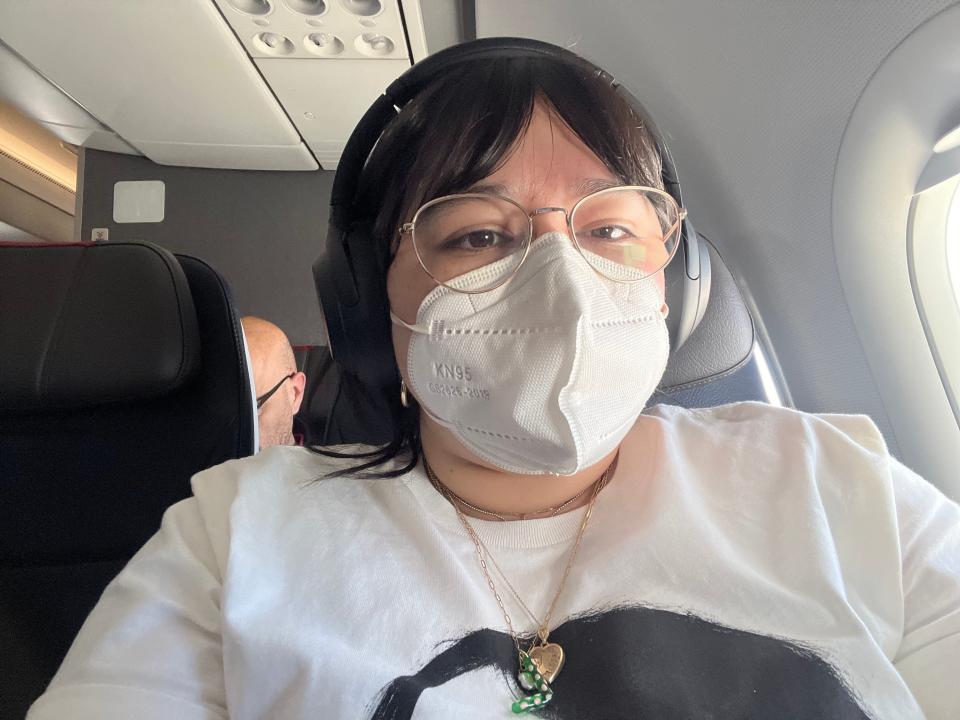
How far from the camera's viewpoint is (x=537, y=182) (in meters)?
0.70

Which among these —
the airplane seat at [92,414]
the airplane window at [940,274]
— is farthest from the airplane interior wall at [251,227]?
the airplane window at [940,274]

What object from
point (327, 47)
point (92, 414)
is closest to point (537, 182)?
point (92, 414)

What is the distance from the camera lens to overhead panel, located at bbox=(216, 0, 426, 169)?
1.95 meters

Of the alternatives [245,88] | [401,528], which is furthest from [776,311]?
[245,88]

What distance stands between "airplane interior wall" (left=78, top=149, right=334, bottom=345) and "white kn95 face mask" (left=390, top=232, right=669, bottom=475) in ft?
8.64

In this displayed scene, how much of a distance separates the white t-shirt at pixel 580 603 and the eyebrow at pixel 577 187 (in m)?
0.35

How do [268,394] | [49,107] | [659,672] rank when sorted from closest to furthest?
[659,672] < [268,394] < [49,107]

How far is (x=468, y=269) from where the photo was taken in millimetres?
681

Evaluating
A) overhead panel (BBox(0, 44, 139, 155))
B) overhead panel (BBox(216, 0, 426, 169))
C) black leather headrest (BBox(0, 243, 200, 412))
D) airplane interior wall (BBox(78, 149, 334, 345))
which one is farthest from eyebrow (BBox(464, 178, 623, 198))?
airplane interior wall (BBox(78, 149, 334, 345))

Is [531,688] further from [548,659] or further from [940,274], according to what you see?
[940,274]

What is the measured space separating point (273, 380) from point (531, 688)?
1342 millimetres

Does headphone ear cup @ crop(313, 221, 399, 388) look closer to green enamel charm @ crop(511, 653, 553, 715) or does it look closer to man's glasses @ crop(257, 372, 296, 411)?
green enamel charm @ crop(511, 653, 553, 715)

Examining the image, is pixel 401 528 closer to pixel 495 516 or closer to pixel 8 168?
pixel 495 516

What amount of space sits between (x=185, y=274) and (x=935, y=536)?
3.74ft
